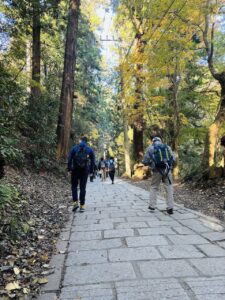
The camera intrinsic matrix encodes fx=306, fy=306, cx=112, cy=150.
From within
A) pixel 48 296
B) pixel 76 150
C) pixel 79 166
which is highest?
pixel 76 150

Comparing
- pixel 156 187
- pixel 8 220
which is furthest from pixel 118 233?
pixel 156 187

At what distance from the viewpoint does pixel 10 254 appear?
3766 mm

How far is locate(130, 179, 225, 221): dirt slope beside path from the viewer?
A: 6.88m

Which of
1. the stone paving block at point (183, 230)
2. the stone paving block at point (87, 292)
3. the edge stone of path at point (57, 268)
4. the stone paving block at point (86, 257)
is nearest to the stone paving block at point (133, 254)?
the stone paving block at point (86, 257)

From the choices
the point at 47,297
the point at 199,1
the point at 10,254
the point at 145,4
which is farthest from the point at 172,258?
the point at 145,4

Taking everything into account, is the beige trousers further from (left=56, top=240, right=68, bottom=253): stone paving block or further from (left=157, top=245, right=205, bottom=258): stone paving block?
(left=56, top=240, right=68, bottom=253): stone paving block

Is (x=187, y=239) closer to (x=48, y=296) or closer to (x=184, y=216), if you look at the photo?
(x=184, y=216)

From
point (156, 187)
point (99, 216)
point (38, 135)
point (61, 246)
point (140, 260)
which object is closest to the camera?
point (140, 260)

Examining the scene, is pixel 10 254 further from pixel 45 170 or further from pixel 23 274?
pixel 45 170

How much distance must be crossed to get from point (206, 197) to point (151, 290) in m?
6.25

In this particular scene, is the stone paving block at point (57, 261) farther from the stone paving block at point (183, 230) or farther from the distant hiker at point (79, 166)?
the distant hiker at point (79, 166)

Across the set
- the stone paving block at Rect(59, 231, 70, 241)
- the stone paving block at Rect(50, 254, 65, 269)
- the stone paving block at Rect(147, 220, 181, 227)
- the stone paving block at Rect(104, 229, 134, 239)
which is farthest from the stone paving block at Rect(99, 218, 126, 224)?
the stone paving block at Rect(50, 254, 65, 269)

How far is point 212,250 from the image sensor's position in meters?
3.94

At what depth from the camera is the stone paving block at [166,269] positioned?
3.13 m
